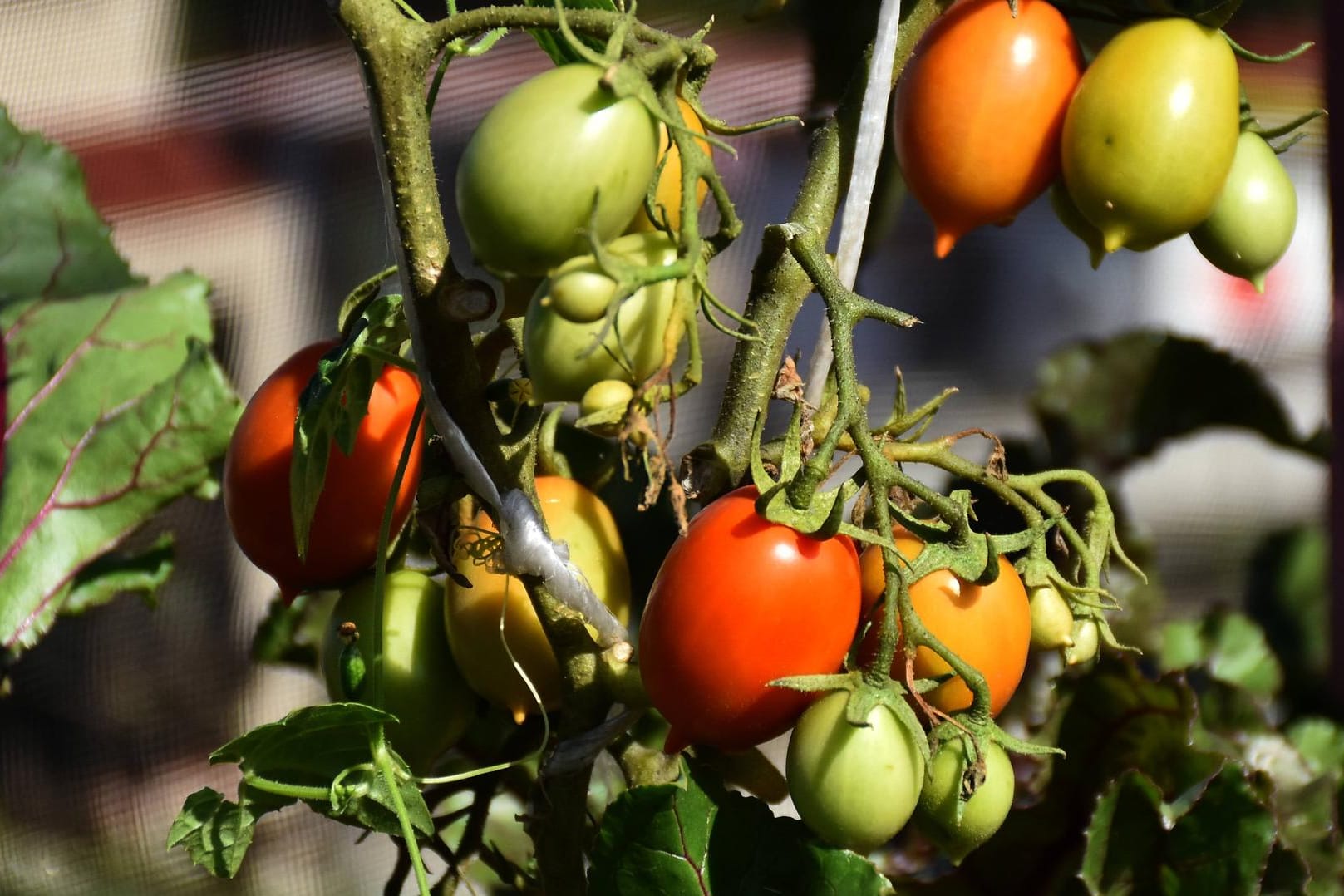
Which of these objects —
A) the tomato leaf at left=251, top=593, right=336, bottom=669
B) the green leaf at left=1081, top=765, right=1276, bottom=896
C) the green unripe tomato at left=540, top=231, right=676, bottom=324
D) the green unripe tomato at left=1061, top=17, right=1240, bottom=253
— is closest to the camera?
the green unripe tomato at left=540, top=231, right=676, bottom=324

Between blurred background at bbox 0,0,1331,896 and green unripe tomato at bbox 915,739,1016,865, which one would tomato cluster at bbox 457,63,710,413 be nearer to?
green unripe tomato at bbox 915,739,1016,865

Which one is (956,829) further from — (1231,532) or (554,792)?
(1231,532)

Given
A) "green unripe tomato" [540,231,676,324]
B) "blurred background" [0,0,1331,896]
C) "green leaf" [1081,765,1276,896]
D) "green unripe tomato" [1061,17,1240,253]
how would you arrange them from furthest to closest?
"blurred background" [0,0,1331,896] < "green leaf" [1081,765,1276,896] < "green unripe tomato" [1061,17,1240,253] < "green unripe tomato" [540,231,676,324]

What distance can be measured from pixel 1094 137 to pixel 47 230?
1.69ft

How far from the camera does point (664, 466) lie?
0.29 meters

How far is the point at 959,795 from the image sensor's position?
0.34 m

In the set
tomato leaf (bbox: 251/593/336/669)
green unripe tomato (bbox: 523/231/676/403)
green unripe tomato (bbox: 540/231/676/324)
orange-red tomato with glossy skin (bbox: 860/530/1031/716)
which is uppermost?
green unripe tomato (bbox: 540/231/676/324)

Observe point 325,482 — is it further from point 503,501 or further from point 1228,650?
point 1228,650

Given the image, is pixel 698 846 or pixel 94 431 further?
pixel 94 431

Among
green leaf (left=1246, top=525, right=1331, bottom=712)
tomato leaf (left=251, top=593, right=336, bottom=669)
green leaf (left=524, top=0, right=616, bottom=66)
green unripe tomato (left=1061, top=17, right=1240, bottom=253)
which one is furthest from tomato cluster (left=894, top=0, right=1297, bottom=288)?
green leaf (left=1246, top=525, right=1331, bottom=712)

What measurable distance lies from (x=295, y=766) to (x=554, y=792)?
0.08 m

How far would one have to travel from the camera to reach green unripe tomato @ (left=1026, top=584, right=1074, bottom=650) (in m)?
0.39

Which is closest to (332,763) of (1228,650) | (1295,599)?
(1228,650)

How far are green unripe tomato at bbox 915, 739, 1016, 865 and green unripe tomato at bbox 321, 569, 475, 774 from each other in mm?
153
